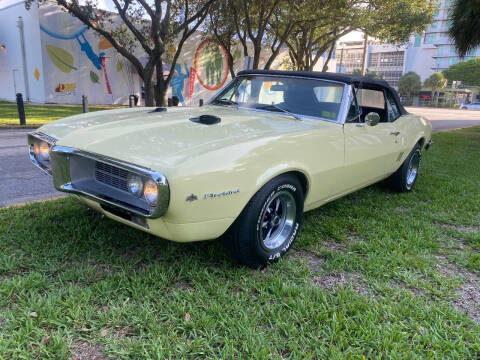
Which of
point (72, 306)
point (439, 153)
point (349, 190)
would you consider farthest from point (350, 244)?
point (439, 153)

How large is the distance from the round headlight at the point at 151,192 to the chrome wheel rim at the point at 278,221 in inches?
34.7

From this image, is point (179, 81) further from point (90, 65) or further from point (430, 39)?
point (430, 39)

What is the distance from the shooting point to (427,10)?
1698cm

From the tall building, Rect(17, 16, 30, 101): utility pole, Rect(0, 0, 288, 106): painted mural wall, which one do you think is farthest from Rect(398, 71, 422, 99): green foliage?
Rect(17, 16, 30, 101): utility pole

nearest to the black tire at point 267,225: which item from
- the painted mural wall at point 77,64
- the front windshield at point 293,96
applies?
the front windshield at point 293,96

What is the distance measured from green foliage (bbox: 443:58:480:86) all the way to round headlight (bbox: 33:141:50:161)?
72263 millimetres

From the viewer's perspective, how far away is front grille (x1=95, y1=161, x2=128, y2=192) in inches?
91.5

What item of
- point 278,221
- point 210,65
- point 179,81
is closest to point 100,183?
point 278,221

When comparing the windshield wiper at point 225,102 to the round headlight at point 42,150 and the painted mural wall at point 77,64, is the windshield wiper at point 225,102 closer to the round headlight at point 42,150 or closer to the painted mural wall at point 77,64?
the round headlight at point 42,150

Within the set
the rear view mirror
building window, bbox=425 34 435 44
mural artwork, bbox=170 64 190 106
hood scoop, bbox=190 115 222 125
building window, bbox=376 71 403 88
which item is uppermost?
→ building window, bbox=425 34 435 44

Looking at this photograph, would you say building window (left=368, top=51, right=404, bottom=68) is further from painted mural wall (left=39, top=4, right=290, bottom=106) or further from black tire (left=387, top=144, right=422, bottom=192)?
black tire (left=387, top=144, right=422, bottom=192)

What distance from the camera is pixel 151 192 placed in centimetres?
215

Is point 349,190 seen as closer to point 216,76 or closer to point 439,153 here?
point 439,153

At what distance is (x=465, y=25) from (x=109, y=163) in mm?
12695
